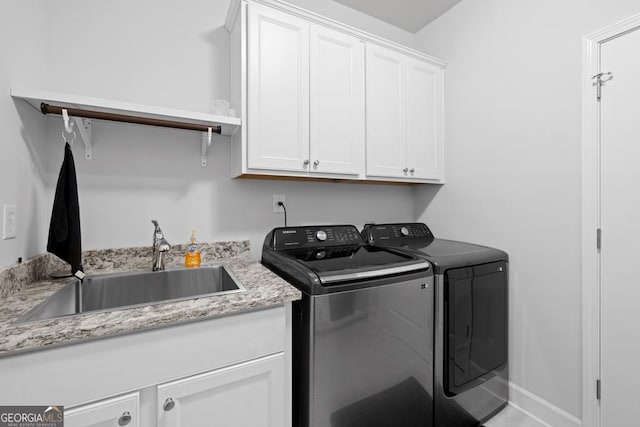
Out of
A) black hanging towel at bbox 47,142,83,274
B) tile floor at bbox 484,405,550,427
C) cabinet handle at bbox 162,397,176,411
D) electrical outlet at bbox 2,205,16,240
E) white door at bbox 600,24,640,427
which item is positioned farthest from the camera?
tile floor at bbox 484,405,550,427

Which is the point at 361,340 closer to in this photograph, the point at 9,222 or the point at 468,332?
the point at 468,332

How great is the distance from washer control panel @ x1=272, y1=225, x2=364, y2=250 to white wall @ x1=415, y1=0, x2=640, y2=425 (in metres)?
0.88

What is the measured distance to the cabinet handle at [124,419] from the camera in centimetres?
84

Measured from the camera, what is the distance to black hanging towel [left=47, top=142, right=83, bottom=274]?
1.13 m

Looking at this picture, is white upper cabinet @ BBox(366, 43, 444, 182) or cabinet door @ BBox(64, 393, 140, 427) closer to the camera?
cabinet door @ BBox(64, 393, 140, 427)

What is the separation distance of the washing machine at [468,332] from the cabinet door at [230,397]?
2.87 feet

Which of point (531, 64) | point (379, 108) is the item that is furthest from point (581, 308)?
point (379, 108)

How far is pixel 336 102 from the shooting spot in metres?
1.71

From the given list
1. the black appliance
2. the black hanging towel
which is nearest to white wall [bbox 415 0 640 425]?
the black appliance

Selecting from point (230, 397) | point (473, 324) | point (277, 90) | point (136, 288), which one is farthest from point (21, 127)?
point (473, 324)

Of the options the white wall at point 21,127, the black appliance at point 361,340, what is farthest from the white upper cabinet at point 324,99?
the white wall at point 21,127

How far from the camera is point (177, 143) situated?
1628 mm

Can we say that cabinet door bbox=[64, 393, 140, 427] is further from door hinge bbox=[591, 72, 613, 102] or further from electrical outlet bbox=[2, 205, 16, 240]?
door hinge bbox=[591, 72, 613, 102]

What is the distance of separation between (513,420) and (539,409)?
0.54ft
